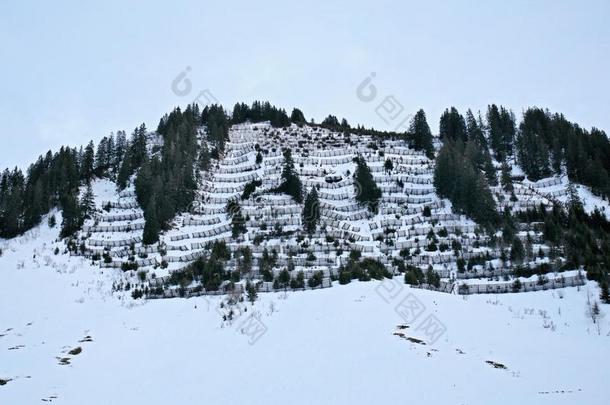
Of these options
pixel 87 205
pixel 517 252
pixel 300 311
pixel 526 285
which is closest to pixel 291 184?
pixel 87 205

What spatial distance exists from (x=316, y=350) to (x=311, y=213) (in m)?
28.6

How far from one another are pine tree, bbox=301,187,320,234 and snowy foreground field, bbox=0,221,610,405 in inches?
700

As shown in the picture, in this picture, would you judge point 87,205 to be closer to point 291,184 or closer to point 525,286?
point 291,184

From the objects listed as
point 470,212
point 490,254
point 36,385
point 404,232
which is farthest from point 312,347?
point 470,212

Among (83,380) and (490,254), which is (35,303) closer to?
(83,380)

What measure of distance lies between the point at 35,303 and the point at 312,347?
56.0 feet

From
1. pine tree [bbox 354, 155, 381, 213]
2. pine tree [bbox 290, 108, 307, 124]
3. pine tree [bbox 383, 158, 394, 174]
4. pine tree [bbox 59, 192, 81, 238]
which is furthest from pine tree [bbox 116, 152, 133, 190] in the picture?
pine tree [bbox 290, 108, 307, 124]

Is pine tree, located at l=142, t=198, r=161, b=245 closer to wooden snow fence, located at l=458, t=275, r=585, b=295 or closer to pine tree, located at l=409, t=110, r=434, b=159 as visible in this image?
wooden snow fence, located at l=458, t=275, r=585, b=295

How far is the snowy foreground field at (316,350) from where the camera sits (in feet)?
38.7

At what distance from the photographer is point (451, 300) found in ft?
68.4

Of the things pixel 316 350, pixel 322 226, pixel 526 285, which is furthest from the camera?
pixel 322 226

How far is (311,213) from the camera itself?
43.1 meters

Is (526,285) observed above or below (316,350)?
Result: above

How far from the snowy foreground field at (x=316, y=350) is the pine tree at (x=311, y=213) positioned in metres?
17.8
